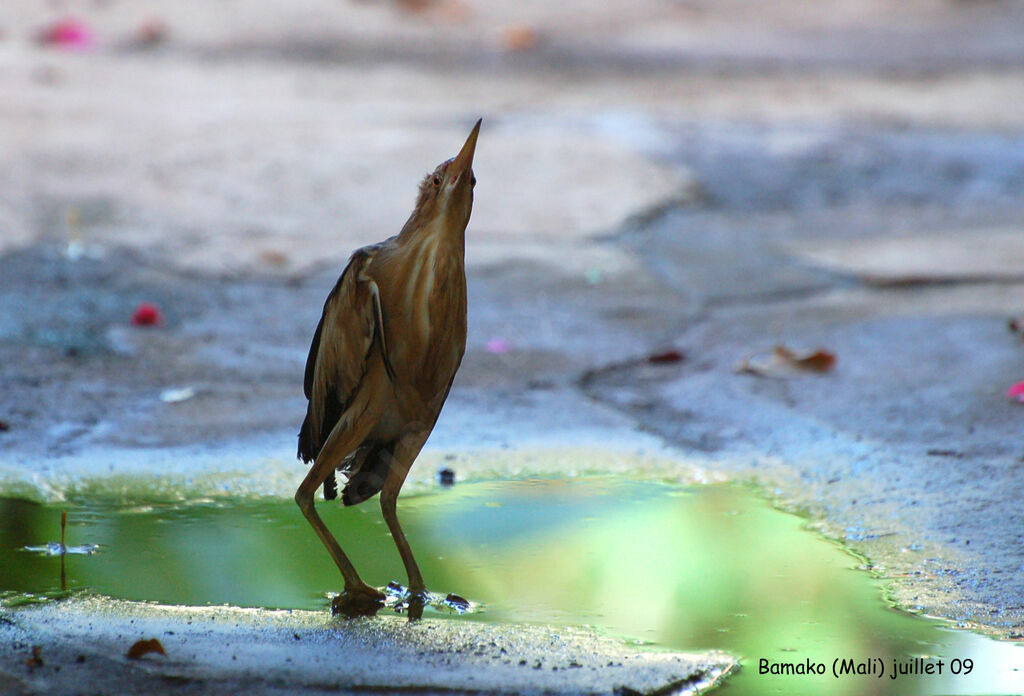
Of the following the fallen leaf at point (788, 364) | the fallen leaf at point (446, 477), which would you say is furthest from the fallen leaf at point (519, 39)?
the fallen leaf at point (446, 477)

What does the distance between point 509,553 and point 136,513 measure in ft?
3.20

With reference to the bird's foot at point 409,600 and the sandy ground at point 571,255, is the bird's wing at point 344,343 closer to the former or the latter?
the bird's foot at point 409,600

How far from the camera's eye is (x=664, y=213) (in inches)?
272

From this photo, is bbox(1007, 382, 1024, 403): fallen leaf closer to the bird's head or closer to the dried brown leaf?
the dried brown leaf

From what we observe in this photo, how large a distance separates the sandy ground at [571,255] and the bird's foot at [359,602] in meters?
0.43

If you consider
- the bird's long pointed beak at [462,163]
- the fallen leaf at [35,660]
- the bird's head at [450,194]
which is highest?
the bird's long pointed beak at [462,163]

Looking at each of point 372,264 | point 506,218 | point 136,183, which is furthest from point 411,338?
point 136,183

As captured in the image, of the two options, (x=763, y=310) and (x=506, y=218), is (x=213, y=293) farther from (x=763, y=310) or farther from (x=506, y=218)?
(x=763, y=310)

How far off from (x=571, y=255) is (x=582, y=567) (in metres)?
3.24

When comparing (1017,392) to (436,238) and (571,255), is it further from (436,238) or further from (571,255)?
(571,255)

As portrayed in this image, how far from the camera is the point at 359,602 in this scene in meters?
2.84

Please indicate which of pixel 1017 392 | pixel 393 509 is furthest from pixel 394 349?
pixel 1017 392

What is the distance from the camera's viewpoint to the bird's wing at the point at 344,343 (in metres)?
2.76

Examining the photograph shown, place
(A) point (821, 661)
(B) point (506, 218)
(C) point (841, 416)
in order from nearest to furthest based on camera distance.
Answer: (A) point (821, 661)
(C) point (841, 416)
(B) point (506, 218)
